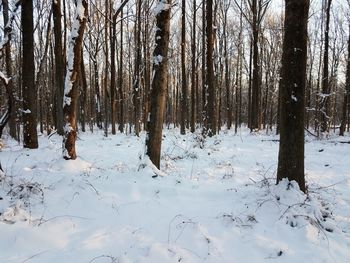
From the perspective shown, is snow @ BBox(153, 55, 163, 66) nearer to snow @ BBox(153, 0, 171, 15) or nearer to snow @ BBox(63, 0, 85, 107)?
snow @ BBox(153, 0, 171, 15)

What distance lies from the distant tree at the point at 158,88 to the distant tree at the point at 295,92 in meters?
2.49

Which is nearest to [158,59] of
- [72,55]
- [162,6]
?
[162,6]

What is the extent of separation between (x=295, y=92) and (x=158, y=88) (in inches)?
109

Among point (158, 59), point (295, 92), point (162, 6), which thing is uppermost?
point (162, 6)

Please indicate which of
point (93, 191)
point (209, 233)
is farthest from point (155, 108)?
point (209, 233)

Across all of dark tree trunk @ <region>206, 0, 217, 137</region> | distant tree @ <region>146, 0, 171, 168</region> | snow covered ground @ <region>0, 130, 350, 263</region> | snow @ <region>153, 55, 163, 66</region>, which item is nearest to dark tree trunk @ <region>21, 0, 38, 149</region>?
snow covered ground @ <region>0, 130, 350, 263</region>

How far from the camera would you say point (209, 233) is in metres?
4.41

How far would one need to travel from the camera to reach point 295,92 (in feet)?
17.3

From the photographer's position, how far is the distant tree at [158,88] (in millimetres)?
6840

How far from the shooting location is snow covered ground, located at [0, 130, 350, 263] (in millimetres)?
3941

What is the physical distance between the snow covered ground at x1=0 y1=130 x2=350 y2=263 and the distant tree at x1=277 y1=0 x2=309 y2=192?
343 millimetres

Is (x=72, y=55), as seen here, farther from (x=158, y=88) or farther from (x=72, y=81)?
(x=158, y=88)

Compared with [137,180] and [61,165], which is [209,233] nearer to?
[137,180]

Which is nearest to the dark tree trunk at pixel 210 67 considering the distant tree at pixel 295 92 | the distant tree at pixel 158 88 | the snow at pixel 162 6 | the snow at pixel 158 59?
the distant tree at pixel 158 88
